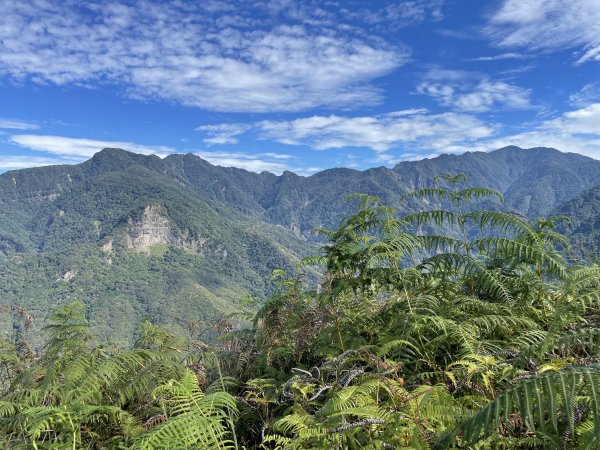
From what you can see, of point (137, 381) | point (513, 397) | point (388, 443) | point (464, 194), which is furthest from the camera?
point (464, 194)

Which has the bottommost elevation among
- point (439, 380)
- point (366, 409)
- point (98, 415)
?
point (98, 415)

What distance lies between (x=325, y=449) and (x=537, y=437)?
120 centimetres

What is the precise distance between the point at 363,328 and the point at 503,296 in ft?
5.39

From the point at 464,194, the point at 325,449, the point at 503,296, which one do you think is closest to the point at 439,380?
the point at 325,449

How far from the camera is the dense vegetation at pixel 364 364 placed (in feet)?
7.86

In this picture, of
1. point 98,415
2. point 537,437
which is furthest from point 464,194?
point 98,415

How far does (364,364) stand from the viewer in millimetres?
3787

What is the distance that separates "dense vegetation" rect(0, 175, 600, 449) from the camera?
7.86 feet

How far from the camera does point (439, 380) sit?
11.0 ft

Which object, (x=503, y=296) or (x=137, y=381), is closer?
(x=137, y=381)

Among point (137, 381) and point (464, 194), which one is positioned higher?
point (464, 194)

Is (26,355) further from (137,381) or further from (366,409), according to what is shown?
(366,409)

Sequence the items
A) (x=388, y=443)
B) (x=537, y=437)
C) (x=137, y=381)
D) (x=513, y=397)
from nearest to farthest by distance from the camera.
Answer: (x=513, y=397) < (x=537, y=437) < (x=388, y=443) < (x=137, y=381)

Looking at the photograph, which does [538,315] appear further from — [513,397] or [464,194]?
[513,397]
